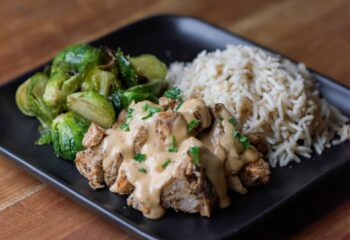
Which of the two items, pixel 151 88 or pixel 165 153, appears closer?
pixel 165 153

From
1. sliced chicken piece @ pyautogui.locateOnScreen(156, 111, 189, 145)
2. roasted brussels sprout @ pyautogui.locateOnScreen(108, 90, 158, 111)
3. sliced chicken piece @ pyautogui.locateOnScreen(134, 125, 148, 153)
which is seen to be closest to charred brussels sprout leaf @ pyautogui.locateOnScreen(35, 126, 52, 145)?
roasted brussels sprout @ pyautogui.locateOnScreen(108, 90, 158, 111)

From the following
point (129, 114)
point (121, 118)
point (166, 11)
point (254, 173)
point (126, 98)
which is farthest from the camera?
point (166, 11)

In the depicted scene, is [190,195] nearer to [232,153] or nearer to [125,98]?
[232,153]

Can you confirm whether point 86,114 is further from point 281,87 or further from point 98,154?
point 281,87

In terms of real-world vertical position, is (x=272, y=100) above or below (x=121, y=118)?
below

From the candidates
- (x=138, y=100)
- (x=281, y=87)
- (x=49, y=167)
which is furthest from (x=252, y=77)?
(x=49, y=167)

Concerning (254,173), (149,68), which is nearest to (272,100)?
(254,173)

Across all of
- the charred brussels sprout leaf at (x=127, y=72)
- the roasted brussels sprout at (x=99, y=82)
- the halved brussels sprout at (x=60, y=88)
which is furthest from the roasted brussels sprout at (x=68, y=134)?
the charred brussels sprout leaf at (x=127, y=72)

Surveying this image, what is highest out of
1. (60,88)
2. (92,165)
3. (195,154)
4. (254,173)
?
(60,88)
